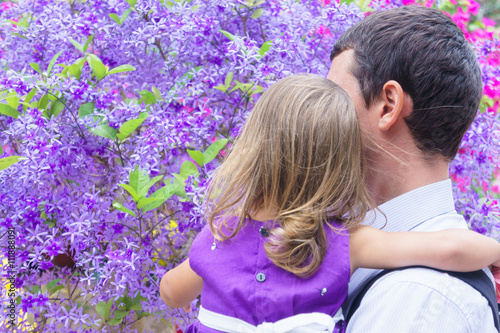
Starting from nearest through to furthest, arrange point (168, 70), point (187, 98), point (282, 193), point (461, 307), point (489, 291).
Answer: point (461, 307), point (489, 291), point (282, 193), point (187, 98), point (168, 70)

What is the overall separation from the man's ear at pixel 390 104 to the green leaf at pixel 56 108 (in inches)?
44.1

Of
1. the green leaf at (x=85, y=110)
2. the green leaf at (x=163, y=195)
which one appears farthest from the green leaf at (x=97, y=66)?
the green leaf at (x=163, y=195)

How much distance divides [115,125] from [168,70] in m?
0.37

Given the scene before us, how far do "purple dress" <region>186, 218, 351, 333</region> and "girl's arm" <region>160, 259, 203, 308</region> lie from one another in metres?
0.13

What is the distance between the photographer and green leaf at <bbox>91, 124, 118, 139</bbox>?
1.71 m

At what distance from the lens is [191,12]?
A: 6.43 feet

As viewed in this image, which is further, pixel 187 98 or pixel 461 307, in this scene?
pixel 187 98

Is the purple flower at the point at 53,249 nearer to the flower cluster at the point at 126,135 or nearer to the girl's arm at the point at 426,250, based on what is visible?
the flower cluster at the point at 126,135

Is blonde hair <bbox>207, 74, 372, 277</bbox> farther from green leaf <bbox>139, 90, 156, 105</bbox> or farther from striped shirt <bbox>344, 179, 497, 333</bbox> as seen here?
green leaf <bbox>139, 90, 156, 105</bbox>

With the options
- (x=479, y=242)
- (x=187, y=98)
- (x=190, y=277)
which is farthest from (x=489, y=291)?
(x=187, y=98)

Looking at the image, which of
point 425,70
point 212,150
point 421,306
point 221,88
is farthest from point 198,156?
point 421,306

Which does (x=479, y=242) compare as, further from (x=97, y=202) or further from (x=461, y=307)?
(x=97, y=202)

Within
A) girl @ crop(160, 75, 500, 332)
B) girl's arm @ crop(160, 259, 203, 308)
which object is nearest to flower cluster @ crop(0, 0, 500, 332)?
girl's arm @ crop(160, 259, 203, 308)

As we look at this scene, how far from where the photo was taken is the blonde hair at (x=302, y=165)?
50.2 inches
